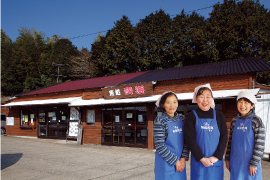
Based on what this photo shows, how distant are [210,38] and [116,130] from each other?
19.3 m

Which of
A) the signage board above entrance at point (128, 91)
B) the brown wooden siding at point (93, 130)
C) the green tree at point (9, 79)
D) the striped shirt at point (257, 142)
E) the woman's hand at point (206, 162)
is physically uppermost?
the green tree at point (9, 79)

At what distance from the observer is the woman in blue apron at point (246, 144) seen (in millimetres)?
4324

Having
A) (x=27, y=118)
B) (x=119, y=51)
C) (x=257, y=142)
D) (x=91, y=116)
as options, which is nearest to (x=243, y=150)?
(x=257, y=142)

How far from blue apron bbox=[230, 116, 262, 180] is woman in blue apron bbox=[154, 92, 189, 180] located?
78 centimetres

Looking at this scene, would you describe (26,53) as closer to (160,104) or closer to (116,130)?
(116,130)

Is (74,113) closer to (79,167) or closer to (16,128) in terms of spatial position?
(16,128)

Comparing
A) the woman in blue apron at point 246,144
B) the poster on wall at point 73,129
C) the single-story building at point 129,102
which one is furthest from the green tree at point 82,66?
the woman in blue apron at point 246,144

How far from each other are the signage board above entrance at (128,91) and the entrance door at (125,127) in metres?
0.71

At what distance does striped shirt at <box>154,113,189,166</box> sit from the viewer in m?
4.12

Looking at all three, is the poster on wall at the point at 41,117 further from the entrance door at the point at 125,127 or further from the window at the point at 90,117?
the entrance door at the point at 125,127

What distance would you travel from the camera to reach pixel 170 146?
4176 millimetres

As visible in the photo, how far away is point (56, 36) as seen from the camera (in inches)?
2212

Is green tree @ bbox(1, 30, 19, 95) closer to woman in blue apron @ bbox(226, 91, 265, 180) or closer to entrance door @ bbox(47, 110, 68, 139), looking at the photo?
entrance door @ bbox(47, 110, 68, 139)

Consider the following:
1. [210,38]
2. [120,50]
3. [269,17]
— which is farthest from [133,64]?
[269,17]
